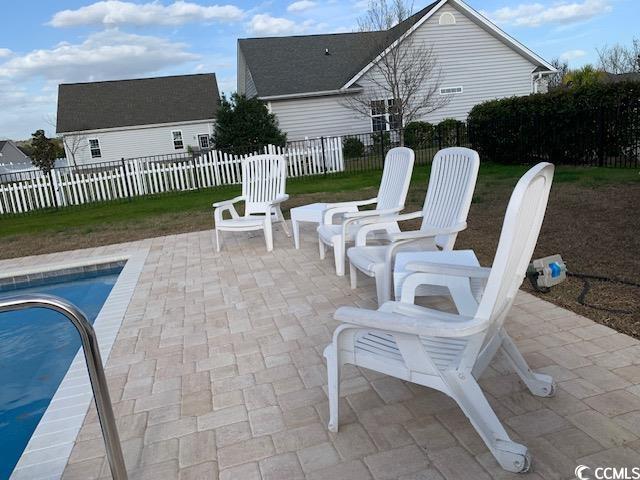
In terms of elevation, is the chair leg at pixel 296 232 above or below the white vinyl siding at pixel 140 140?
below

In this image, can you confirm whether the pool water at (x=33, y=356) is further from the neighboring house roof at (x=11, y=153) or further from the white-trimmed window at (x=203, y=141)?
the neighboring house roof at (x=11, y=153)

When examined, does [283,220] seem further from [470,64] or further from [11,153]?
[11,153]

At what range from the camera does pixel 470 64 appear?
73.7 feet

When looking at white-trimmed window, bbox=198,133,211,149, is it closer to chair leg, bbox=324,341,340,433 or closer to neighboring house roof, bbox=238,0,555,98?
neighboring house roof, bbox=238,0,555,98

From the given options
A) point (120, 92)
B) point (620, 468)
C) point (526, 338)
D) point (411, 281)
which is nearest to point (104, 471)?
point (411, 281)

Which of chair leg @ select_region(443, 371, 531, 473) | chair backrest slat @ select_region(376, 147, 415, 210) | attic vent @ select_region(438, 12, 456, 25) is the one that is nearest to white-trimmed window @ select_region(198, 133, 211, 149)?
attic vent @ select_region(438, 12, 456, 25)

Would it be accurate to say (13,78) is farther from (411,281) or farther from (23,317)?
(411,281)

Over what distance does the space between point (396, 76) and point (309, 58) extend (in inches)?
214

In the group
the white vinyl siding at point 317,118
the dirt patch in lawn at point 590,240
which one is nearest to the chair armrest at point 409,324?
the dirt patch in lawn at point 590,240

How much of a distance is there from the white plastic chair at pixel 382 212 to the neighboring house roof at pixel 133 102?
94.7 feet

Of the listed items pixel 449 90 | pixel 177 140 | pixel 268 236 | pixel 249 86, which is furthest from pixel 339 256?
pixel 177 140

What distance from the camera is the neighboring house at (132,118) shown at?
3170 centimetres

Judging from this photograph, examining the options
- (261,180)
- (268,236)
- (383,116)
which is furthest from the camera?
(383,116)

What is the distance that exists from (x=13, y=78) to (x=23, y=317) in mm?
35091
